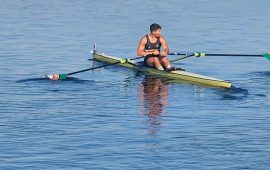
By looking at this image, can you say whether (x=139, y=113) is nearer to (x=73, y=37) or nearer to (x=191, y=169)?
(x=191, y=169)

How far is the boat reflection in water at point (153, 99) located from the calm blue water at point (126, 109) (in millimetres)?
31

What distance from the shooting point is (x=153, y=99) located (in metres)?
32.3

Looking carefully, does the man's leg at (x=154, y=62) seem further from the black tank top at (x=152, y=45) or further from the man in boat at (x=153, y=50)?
the black tank top at (x=152, y=45)

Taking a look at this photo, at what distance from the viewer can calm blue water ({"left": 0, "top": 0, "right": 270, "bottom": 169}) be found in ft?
79.7

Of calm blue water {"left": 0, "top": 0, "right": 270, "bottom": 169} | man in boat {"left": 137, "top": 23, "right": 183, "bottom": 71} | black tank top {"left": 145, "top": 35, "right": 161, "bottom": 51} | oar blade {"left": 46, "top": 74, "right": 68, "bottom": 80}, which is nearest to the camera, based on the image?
calm blue water {"left": 0, "top": 0, "right": 270, "bottom": 169}

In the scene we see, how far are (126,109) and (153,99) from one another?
6.02 feet

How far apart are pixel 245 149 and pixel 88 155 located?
415cm

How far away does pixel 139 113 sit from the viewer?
98.4 feet

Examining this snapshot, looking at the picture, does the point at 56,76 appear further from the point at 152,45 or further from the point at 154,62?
the point at 152,45

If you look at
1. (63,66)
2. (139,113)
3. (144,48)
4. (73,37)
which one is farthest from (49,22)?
(139,113)

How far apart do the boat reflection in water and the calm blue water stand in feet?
0.10

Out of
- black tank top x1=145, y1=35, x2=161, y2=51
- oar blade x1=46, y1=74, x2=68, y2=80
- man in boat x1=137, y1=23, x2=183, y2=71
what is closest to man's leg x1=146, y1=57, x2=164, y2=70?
man in boat x1=137, y1=23, x2=183, y2=71

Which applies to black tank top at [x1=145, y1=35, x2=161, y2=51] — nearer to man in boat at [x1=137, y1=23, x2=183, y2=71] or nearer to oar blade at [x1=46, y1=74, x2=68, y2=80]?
man in boat at [x1=137, y1=23, x2=183, y2=71]

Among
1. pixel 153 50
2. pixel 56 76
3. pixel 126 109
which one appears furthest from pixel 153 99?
pixel 56 76
